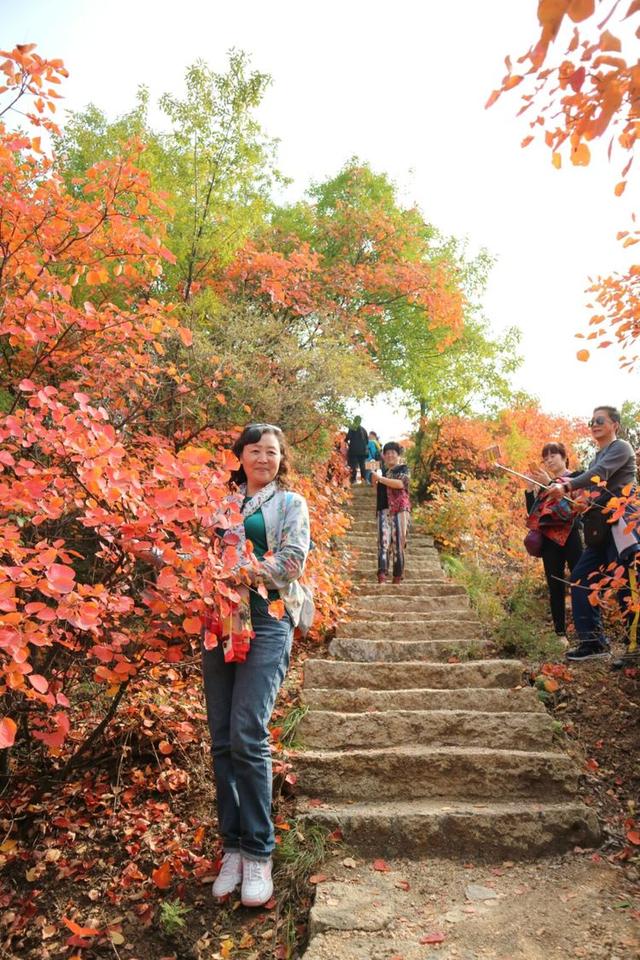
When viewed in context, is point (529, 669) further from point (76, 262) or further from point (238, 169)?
point (238, 169)

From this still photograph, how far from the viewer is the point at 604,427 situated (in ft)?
14.7

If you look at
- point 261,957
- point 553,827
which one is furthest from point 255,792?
point 553,827

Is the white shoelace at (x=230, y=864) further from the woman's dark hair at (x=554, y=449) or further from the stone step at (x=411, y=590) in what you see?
the stone step at (x=411, y=590)

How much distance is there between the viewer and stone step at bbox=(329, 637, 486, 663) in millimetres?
5031

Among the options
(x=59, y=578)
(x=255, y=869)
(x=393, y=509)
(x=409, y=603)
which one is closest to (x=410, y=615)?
(x=409, y=603)

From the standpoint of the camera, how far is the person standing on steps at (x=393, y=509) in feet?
23.2

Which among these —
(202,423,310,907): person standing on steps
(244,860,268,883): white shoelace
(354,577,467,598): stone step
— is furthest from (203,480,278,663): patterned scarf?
(354,577,467,598): stone step

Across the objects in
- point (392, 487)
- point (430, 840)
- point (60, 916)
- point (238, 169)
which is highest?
point (238, 169)

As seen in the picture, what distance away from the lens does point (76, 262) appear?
4105 mm

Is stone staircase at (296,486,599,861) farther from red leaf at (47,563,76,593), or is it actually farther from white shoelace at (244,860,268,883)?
red leaf at (47,563,76,593)

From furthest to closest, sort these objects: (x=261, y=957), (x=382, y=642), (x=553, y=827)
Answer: (x=382, y=642) → (x=553, y=827) → (x=261, y=957)

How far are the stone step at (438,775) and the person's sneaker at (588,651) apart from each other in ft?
4.44

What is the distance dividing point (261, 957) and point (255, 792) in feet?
1.84

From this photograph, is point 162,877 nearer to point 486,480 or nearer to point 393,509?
point 393,509
